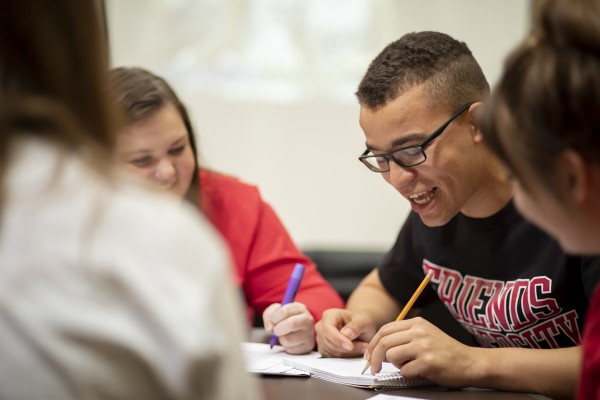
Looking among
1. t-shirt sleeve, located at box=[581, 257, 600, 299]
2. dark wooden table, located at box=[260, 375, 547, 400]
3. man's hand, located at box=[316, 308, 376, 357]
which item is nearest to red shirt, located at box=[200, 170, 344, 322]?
man's hand, located at box=[316, 308, 376, 357]

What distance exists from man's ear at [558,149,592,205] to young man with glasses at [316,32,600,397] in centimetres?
46

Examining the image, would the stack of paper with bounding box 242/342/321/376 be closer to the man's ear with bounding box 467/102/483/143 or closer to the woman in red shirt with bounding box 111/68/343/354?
the woman in red shirt with bounding box 111/68/343/354

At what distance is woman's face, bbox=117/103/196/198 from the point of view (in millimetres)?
1766

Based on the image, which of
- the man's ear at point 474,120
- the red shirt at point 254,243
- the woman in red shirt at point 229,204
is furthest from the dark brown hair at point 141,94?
the man's ear at point 474,120

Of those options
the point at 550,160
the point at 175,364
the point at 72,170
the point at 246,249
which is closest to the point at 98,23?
the point at 72,170

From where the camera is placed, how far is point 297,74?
3.00 metres

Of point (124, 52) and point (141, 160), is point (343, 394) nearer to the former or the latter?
point (141, 160)

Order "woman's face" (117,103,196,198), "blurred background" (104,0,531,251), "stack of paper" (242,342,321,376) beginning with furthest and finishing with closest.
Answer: "blurred background" (104,0,531,251) → "woman's face" (117,103,196,198) → "stack of paper" (242,342,321,376)

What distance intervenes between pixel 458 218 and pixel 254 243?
2.06 ft

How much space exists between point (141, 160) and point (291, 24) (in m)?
1.38

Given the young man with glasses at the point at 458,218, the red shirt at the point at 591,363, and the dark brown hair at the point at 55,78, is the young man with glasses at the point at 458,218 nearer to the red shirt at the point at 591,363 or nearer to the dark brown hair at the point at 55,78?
the red shirt at the point at 591,363

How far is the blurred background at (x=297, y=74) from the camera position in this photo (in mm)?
2965

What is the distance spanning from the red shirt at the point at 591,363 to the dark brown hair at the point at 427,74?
636mm

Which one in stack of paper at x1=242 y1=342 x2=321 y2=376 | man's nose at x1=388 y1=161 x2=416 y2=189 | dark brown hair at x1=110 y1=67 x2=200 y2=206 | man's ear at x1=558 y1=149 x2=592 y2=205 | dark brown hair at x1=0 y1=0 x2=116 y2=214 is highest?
dark brown hair at x1=0 y1=0 x2=116 y2=214
